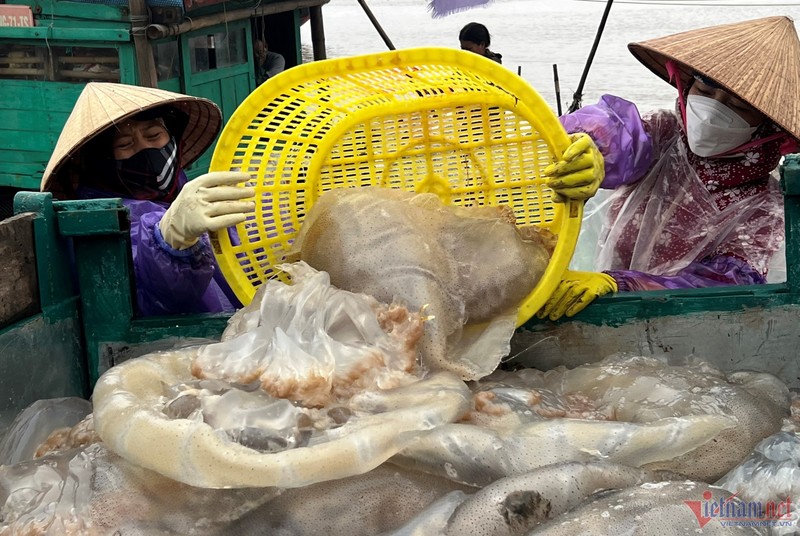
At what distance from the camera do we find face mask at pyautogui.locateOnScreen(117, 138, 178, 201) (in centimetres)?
321

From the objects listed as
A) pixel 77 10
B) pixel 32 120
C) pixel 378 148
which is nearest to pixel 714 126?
pixel 378 148

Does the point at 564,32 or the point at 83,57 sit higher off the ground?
the point at 564,32

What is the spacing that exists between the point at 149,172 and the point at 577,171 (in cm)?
151

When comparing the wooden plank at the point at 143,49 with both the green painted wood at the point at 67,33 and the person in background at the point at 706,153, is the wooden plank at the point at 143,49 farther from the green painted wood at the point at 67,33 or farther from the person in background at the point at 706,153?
the person in background at the point at 706,153

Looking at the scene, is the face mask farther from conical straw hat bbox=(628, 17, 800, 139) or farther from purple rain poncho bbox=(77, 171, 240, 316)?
conical straw hat bbox=(628, 17, 800, 139)

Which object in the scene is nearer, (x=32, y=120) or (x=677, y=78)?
(x=677, y=78)

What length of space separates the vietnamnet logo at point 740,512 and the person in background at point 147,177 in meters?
1.53

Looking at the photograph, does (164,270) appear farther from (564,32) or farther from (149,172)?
(564,32)

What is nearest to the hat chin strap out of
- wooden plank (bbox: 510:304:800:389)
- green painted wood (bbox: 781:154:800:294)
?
green painted wood (bbox: 781:154:800:294)

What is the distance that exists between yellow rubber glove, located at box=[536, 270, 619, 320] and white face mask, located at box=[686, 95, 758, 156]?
802mm

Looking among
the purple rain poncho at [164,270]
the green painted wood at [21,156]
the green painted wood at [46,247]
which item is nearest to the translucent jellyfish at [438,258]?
the purple rain poncho at [164,270]

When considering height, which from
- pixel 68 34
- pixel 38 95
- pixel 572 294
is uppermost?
pixel 68 34

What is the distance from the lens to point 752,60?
306cm

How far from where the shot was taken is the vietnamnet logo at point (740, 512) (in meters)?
1.89
